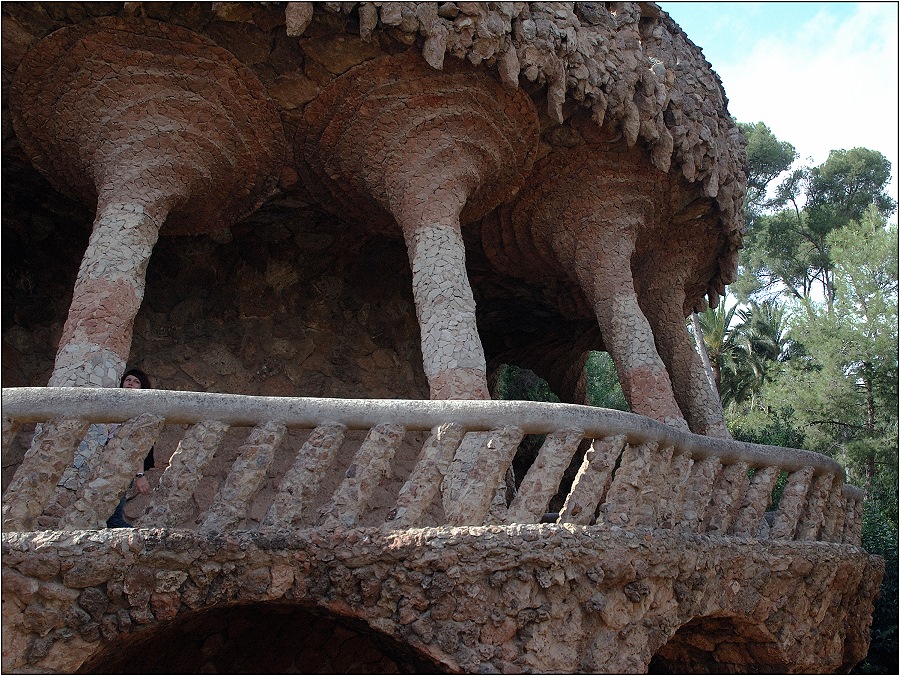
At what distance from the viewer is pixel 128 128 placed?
4.82m

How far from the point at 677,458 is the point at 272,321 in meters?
4.09

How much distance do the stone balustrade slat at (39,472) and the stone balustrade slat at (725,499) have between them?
9.15 feet

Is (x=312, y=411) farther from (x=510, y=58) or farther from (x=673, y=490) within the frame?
(x=510, y=58)

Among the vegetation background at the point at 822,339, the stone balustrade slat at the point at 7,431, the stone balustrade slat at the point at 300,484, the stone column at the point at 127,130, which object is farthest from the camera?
the vegetation background at the point at 822,339

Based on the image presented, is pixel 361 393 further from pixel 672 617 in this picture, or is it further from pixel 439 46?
pixel 672 617

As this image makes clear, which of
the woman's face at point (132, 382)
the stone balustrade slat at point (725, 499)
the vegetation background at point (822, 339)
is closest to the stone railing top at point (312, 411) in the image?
the stone balustrade slat at point (725, 499)

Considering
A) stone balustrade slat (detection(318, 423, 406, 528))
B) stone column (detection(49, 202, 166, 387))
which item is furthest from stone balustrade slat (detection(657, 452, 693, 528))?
stone column (detection(49, 202, 166, 387))

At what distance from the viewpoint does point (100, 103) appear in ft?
15.8

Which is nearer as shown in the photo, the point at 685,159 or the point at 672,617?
the point at 672,617

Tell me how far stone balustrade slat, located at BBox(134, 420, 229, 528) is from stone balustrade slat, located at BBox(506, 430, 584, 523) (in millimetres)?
1170

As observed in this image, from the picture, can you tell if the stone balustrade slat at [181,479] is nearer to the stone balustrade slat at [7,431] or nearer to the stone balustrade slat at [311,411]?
the stone balustrade slat at [311,411]

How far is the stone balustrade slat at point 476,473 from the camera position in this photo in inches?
122

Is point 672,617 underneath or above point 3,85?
underneath

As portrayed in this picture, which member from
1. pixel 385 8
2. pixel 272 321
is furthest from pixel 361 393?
pixel 385 8
